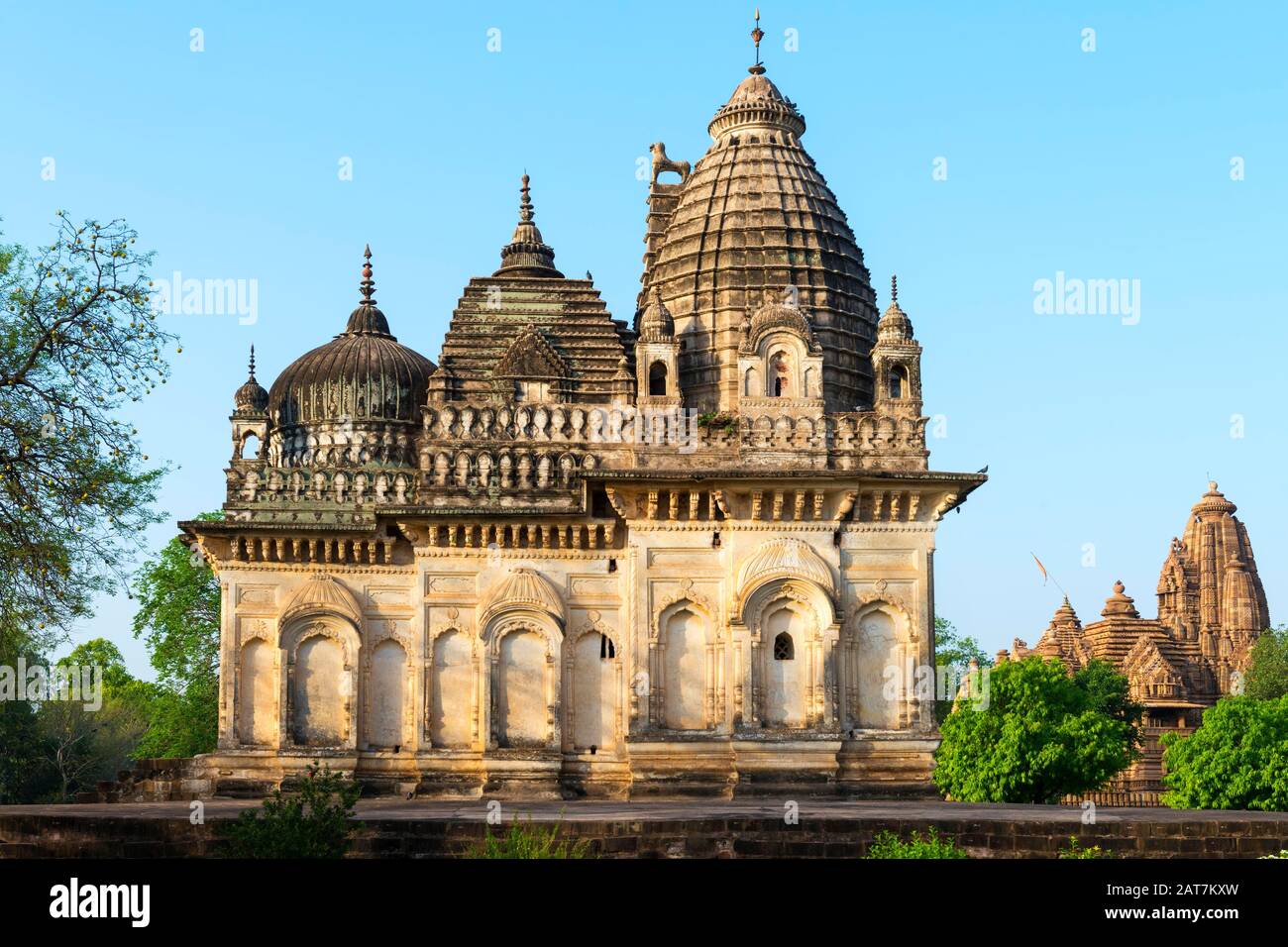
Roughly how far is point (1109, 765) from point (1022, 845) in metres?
19.8

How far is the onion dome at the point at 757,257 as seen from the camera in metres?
35.2

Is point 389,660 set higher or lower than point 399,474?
lower

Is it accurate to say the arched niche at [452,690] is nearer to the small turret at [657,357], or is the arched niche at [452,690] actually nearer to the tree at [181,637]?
the small turret at [657,357]

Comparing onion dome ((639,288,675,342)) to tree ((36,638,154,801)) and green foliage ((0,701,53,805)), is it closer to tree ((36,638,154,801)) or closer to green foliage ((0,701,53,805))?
tree ((36,638,154,801))

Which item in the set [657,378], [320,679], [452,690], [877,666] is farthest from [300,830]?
[657,378]

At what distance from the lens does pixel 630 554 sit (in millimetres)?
31859

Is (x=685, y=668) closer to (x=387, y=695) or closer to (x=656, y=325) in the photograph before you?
A: (x=387, y=695)

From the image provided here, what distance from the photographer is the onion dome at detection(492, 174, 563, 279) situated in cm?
3925

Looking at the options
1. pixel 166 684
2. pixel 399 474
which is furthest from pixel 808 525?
pixel 166 684

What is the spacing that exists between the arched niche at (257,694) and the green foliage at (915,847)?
15066 millimetres

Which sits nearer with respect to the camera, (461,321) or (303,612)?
(303,612)

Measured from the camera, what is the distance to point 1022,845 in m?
22.2

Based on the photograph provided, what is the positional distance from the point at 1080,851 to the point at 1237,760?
23.0 metres
